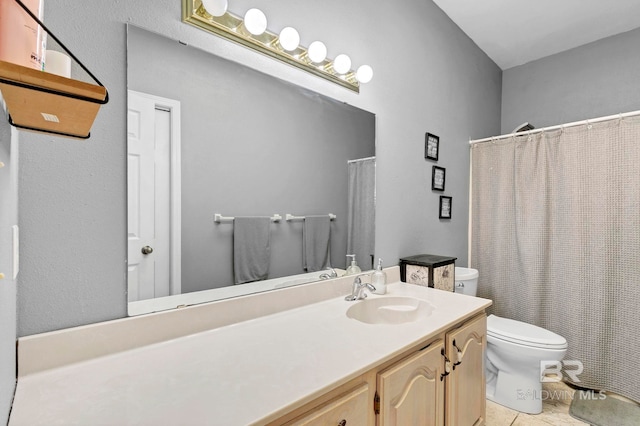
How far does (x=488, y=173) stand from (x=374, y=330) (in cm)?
216

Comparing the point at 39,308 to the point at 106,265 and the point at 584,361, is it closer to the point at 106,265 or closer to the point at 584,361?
the point at 106,265

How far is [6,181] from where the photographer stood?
1.93 ft

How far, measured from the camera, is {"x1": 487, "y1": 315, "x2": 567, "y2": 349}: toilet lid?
178 cm

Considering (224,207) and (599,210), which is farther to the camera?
(599,210)

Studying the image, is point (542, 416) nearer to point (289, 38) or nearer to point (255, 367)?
point (255, 367)

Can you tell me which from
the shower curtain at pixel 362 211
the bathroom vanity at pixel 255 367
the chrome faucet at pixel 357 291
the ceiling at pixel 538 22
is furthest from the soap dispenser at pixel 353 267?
the ceiling at pixel 538 22

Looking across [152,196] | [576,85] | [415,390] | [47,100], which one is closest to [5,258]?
[47,100]

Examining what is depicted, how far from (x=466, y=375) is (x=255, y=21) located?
5.58 ft

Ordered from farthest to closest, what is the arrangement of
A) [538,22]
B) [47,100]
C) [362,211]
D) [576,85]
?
[576,85] → [538,22] → [362,211] → [47,100]

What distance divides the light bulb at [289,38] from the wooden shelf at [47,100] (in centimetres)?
90

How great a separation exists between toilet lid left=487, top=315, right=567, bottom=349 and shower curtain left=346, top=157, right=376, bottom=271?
0.97 metres

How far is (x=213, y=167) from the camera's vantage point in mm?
1145

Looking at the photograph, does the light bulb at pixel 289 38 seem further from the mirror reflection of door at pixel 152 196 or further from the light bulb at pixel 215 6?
the mirror reflection of door at pixel 152 196

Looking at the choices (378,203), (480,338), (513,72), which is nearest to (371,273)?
(378,203)
